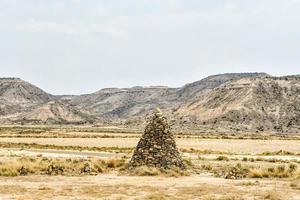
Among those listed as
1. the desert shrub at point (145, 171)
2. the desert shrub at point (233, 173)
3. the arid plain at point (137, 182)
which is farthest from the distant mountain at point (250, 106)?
the desert shrub at point (145, 171)

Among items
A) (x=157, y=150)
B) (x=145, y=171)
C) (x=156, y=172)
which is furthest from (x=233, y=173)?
(x=145, y=171)

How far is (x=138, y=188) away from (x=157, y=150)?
24.7ft

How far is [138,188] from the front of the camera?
89.1 ft

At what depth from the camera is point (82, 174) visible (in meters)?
34.2

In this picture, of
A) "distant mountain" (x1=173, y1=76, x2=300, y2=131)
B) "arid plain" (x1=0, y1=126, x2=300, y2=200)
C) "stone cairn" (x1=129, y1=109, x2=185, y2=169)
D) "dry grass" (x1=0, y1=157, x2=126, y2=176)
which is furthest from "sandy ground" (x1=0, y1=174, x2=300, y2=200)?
"distant mountain" (x1=173, y1=76, x2=300, y2=131)

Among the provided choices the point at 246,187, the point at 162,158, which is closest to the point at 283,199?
the point at 246,187

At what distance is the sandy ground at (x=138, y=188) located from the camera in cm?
2434

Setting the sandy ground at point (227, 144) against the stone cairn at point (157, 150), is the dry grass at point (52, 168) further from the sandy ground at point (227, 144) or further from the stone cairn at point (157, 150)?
the sandy ground at point (227, 144)

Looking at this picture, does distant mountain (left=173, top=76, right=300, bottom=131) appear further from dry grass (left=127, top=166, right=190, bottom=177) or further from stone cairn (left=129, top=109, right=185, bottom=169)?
dry grass (left=127, top=166, right=190, bottom=177)

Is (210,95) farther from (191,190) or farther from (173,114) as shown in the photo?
(191,190)

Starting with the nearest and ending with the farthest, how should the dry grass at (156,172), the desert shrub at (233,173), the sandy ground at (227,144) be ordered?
1. the desert shrub at (233,173)
2. the dry grass at (156,172)
3. the sandy ground at (227,144)

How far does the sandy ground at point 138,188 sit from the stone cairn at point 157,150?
6.42ft

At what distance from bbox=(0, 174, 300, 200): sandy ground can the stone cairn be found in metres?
1.96

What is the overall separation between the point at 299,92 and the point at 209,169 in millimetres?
124226
